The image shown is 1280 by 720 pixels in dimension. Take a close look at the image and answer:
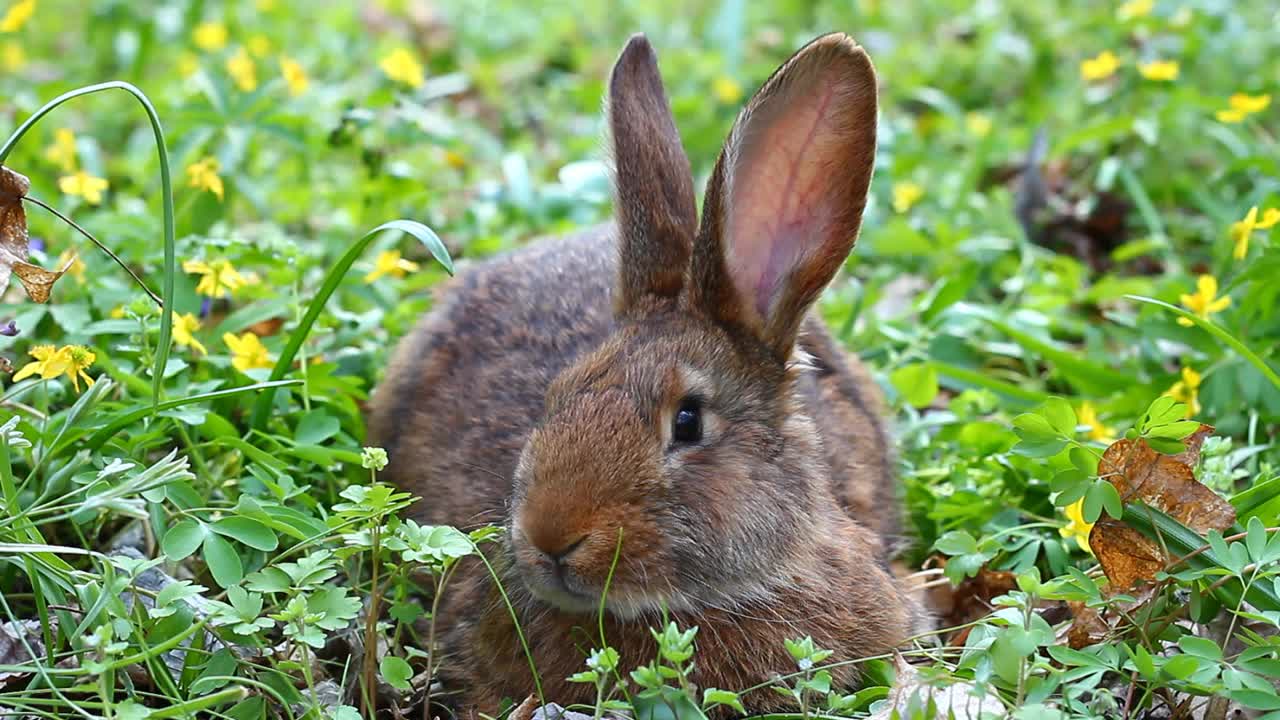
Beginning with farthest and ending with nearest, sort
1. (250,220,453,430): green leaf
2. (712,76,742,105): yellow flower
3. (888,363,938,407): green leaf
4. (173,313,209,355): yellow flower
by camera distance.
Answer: (712,76,742,105): yellow flower, (888,363,938,407): green leaf, (173,313,209,355): yellow flower, (250,220,453,430): green leaf

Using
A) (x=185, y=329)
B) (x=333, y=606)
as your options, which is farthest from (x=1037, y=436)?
(x=185, y=329)

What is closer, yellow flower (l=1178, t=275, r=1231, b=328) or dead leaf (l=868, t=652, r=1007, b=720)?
dead leaf (l=868, t=652, r=1007, b=720)

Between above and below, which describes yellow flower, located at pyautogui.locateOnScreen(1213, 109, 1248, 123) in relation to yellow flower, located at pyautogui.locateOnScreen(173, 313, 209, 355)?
below

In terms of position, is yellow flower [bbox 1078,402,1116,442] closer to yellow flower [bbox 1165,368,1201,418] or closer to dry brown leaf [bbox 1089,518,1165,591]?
yellow flower [bbox 1165,368,1201,418]

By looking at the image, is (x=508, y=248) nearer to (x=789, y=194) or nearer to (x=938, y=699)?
(x=789, y=194)

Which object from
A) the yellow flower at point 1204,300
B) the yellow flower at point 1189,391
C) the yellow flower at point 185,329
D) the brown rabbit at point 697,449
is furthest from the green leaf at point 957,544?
the yellow flower at point 185,329

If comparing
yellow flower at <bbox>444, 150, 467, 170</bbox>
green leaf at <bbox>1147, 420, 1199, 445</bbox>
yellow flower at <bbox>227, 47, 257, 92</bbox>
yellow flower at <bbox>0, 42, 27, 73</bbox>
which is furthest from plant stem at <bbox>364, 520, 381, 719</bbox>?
yellow flower at <bbox>0, 42, 27, 73</bbox>
